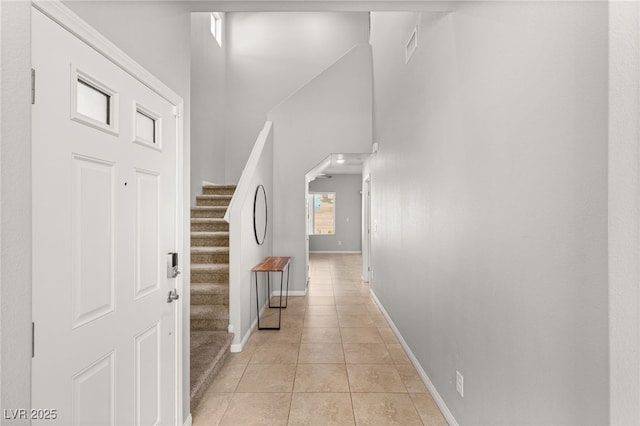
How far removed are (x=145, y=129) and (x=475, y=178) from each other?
1.77 m

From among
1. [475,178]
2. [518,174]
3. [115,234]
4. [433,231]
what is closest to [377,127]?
[433,231]

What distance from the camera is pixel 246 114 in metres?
6.77

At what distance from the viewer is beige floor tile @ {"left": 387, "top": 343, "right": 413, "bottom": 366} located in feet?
9.80

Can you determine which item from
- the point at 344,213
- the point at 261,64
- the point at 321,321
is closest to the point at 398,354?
the point at 321,321

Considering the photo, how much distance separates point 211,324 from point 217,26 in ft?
19.1

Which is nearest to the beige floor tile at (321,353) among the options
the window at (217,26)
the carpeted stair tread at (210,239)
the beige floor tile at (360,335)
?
the beige floor tile at (360,335)

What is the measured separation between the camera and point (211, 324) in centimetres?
334

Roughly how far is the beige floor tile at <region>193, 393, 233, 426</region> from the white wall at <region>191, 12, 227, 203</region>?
350 centimetres

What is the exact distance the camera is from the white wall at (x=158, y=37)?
129 cm

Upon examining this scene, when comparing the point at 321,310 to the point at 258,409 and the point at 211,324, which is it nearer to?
the point at 211,324

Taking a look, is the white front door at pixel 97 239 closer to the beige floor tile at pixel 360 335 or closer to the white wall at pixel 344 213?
the beige floor tile at pixel 360 335

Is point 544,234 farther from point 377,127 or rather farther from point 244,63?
point 244,63

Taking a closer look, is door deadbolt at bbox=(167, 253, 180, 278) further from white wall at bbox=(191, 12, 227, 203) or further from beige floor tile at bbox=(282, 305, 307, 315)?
white wall at bbox=(191, 12, 227, 203)

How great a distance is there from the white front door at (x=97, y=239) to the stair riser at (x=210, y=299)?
1.71 m
